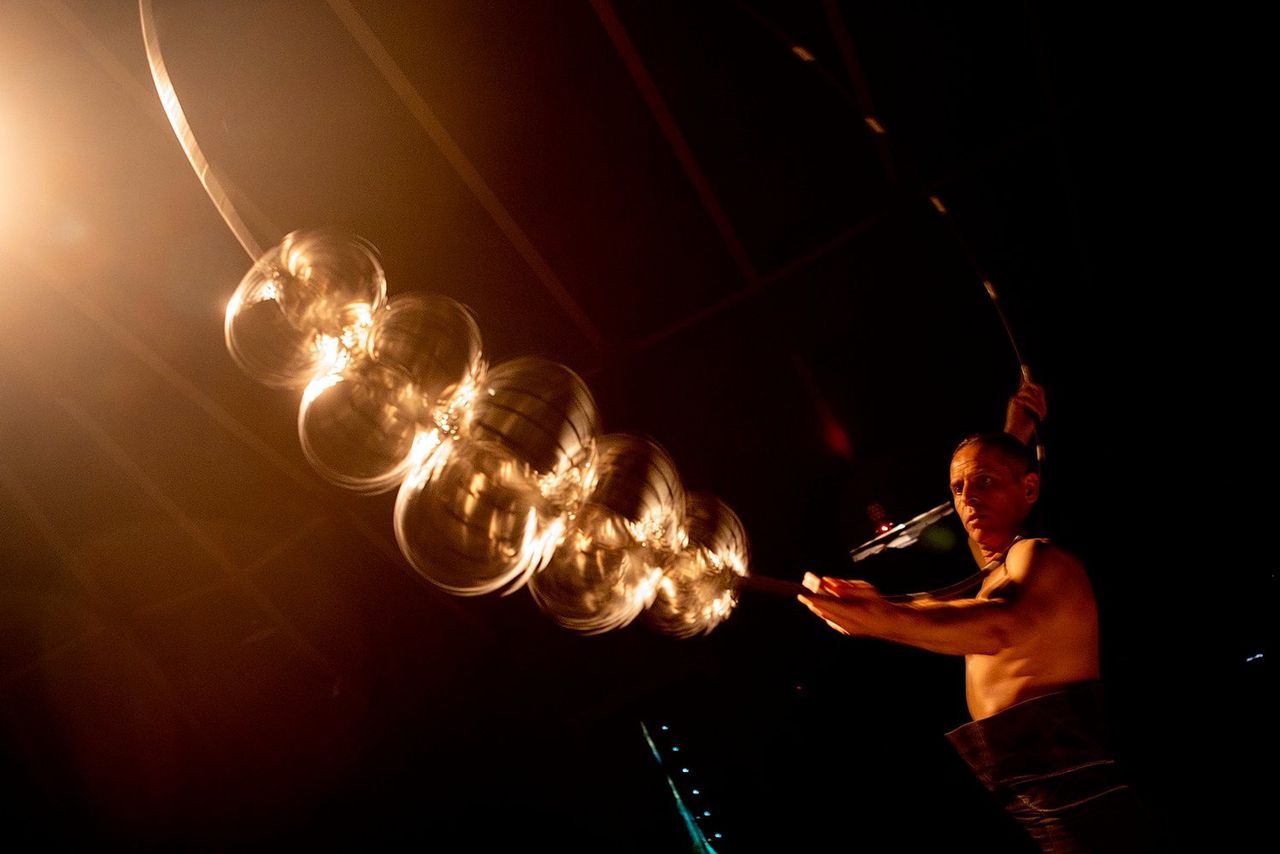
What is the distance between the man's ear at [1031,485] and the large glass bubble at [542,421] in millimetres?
1382

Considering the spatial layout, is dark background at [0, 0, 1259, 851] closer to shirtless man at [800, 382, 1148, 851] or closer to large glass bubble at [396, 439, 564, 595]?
shirtless man at [800, 382, 1148, 851]

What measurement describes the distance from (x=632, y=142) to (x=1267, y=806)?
9.46 ft

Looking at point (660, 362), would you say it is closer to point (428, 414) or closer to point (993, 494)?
point (993, 494)

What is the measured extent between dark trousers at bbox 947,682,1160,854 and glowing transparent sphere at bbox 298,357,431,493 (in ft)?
5.14

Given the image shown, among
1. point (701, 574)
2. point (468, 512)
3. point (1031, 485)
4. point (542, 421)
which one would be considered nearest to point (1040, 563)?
point (1031, 485)

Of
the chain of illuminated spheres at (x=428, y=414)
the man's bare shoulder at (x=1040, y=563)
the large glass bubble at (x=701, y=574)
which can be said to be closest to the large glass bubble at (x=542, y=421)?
the chain of illuminated spheres at (x=428, y=414)

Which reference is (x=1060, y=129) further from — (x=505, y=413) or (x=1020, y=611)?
(x=505, y=413)

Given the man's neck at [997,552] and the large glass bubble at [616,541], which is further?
the man's neck at [997,552]

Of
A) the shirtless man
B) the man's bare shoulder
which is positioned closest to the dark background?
the shirtless man

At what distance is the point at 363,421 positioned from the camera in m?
1.36

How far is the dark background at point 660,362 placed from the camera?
7.23ft

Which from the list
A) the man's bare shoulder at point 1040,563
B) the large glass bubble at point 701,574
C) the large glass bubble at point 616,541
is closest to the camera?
the large glass bubble at point 616,541

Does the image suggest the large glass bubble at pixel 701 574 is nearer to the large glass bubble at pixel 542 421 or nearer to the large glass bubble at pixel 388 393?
the large glass bubble at pixel 542 421

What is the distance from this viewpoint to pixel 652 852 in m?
3.19
